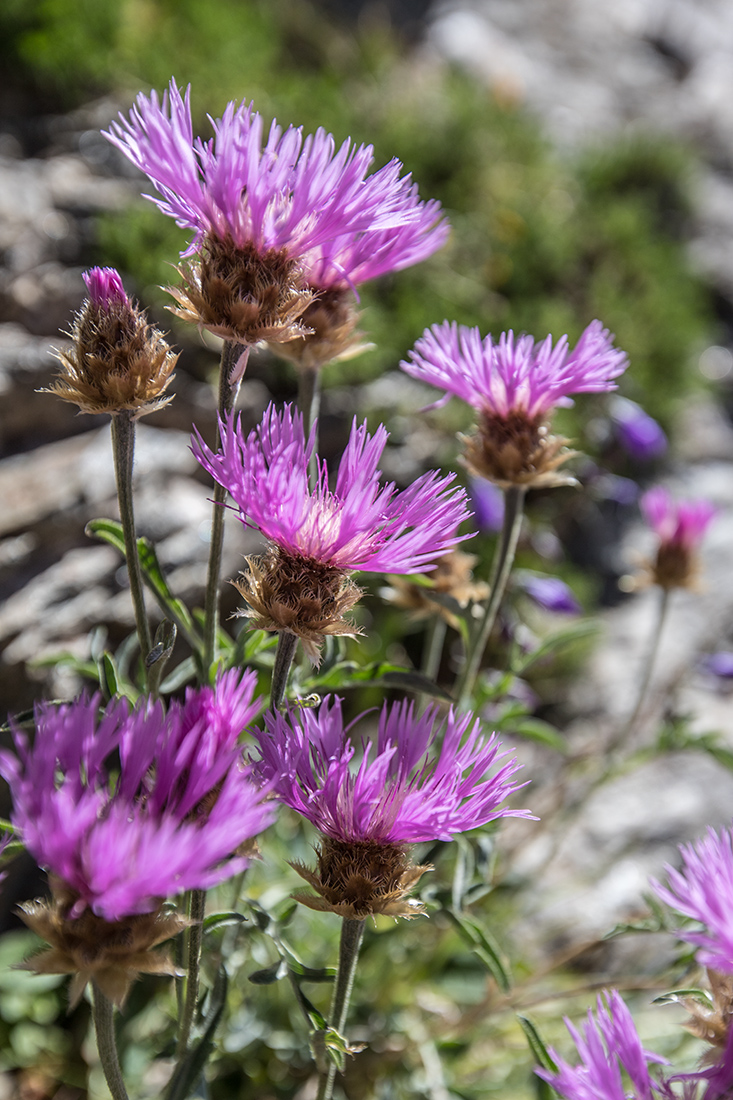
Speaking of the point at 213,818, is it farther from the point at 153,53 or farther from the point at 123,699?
the point at 153,53

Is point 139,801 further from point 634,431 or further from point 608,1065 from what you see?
point 634,431

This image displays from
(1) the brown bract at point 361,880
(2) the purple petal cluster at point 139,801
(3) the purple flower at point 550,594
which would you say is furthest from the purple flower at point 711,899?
(3) the purple flower at point 550,594

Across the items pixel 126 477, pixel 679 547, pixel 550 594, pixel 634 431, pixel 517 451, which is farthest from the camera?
pixel 634 431

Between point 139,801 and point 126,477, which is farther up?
point 126,477

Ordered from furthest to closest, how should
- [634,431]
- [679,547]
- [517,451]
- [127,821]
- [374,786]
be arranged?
[634,431], [679,547], [517,451], [374,786], [127,821]

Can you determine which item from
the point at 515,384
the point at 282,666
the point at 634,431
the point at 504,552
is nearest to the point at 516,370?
the point at 515,384

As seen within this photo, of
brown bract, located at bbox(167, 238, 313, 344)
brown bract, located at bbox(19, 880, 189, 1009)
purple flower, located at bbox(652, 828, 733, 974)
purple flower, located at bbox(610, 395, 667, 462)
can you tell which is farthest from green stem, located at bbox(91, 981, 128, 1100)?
purple flower, located at bbox(610, 395, 667, 462)

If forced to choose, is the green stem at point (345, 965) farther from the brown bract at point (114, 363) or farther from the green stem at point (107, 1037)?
the brown bract at point (114, 363)
